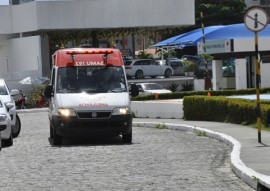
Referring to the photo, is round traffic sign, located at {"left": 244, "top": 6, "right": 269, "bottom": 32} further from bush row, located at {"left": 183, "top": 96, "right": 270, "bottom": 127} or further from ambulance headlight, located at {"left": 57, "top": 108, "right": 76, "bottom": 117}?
ambulance headlight, located at {"left": 57, "top": 108, "right": 76, "bottom": 117}

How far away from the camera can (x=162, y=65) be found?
224 feet

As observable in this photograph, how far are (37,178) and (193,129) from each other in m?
11.1

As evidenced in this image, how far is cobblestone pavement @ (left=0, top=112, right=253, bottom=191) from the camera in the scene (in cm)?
1227

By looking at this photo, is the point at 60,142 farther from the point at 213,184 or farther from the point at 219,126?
the point at 213,184

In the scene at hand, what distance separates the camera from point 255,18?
1812 centimetres

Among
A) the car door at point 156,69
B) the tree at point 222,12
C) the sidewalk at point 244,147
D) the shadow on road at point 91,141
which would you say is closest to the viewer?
the sidewalk at point 244,147

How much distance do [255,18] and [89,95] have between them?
15.8 feet

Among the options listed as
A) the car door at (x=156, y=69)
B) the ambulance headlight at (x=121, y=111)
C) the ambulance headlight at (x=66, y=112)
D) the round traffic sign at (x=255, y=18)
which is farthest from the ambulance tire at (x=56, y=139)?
the car door at (x=156, y=69)

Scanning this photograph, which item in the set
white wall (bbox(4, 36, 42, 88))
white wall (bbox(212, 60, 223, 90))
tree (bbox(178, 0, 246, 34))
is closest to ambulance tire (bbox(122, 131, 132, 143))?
white wall (bbox(212, 60, 223, 90))

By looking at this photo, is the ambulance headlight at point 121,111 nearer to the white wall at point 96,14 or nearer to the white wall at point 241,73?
the white wall at point 241,73

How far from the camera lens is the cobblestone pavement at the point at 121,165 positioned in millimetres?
12266

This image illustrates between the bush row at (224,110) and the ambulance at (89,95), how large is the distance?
13.5ft

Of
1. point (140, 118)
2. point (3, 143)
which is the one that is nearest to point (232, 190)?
point (3, 143)

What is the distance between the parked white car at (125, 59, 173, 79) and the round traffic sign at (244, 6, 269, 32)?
48.4 metres
